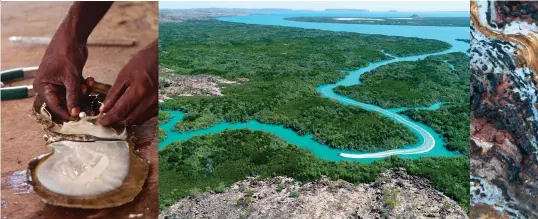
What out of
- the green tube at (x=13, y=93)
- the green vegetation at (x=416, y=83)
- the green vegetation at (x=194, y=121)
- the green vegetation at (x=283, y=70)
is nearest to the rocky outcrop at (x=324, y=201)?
the green vegetation at (x=283, y=70)

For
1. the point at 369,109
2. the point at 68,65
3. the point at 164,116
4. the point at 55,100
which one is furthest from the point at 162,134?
the point at 369,109

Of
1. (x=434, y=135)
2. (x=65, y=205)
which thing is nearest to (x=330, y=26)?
(x=434, y=135)

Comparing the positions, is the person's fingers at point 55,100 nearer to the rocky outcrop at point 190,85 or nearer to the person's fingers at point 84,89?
the person's fingers at point 84,89

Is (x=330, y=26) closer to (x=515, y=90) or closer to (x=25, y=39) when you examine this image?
(x=515, y=90)

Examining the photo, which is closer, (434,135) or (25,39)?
(25,39)

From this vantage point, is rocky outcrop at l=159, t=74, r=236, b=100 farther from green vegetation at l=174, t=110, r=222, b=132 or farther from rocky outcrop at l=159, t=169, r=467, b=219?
rocky outcrop at l=159, t=169, r=467, b=219

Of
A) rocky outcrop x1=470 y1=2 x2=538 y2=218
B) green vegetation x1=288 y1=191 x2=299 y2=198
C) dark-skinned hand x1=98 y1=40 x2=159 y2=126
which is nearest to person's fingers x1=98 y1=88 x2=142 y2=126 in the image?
dark-skinned hand x1=98 y1=40 x2=159 y2=126
